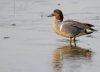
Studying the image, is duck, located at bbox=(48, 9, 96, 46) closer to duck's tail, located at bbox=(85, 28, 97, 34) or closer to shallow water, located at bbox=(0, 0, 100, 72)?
duck's tail, located at bbox=(85, 28, 97, 34)

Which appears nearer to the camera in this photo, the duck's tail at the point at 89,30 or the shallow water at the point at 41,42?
the shallow water at the point at 41,42

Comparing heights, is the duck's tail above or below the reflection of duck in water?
above

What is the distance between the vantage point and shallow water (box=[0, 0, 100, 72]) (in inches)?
402

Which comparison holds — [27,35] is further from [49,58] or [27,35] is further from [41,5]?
[41,5]

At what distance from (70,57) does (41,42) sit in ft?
6.30

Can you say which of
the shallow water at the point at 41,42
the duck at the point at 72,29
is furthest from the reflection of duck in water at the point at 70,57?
the duck at the point at 72,29

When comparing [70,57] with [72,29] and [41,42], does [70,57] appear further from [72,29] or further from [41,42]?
[72,29]

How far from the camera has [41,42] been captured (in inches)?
507

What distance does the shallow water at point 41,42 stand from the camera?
1020cm

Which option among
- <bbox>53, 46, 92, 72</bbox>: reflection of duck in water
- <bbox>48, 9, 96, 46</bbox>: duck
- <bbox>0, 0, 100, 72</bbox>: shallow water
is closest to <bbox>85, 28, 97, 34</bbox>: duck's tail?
<bbox>48, 9, 96, 46</bbox>: duck

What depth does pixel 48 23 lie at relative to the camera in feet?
52.2

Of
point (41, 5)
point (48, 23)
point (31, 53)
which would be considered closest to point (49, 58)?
point (31, 53)

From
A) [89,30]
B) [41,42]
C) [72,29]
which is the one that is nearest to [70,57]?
[41,42]

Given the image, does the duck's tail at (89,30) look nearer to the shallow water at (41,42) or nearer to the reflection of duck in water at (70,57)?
the shallow water at (41,42)
